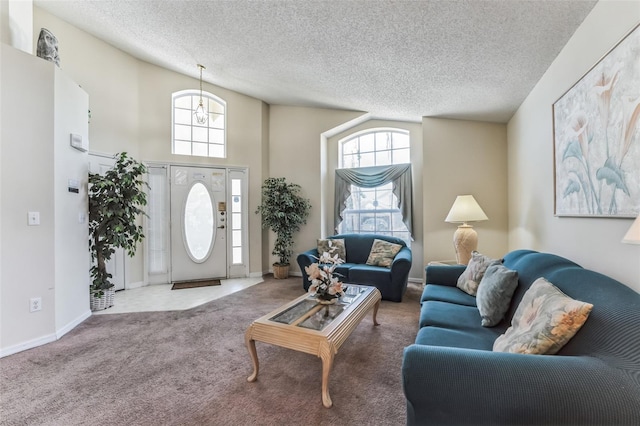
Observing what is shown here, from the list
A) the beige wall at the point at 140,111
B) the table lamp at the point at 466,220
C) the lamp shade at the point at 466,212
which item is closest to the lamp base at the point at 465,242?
the table lamp at the point at 466,220

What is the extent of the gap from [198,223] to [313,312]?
3390mm

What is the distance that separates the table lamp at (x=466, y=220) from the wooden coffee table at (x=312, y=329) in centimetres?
175

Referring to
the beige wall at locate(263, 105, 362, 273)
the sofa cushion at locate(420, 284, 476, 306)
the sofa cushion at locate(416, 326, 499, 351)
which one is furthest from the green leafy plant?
the sofa cushion at locate(416, 326, 499, 351)

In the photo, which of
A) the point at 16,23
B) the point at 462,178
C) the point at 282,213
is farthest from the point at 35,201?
the point at 462,178

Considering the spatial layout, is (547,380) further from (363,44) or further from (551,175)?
(363,44)

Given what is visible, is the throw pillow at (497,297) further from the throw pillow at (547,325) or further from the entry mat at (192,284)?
the entry mat at (192,284)

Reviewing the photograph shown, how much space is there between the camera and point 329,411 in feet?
5.25

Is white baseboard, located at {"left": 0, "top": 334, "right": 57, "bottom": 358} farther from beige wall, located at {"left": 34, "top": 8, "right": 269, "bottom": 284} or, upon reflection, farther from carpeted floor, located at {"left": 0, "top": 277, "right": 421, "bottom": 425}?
beige wall, located at {"left": 34, "top": 8, "right": 269, "bottom": 284}

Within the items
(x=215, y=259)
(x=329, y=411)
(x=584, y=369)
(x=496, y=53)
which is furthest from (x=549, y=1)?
(x=215, y=259)

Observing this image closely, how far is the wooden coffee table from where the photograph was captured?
166cm

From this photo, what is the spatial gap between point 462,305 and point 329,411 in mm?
1368

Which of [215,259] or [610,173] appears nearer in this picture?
[610,173]

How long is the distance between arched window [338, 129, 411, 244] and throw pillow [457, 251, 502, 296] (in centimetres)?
205

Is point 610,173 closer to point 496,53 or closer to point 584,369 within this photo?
point 584,369
